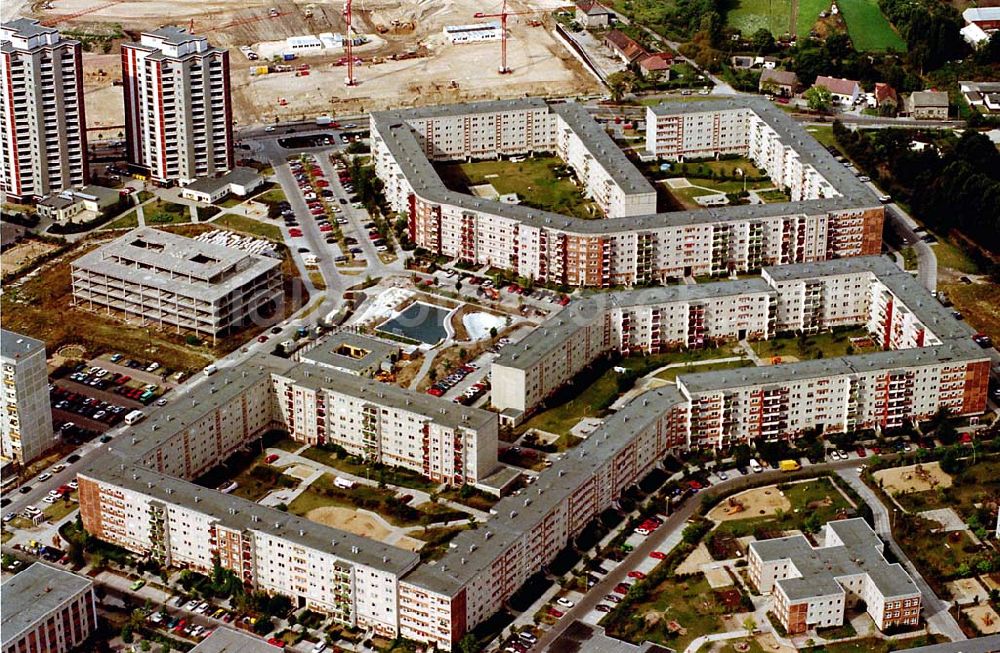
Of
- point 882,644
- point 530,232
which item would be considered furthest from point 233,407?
point 882,644

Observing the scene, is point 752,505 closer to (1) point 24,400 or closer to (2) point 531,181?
(1) point 24,400

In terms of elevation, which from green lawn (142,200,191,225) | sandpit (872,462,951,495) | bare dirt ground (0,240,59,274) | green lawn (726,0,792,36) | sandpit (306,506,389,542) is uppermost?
green lawn (726,0,792,36)

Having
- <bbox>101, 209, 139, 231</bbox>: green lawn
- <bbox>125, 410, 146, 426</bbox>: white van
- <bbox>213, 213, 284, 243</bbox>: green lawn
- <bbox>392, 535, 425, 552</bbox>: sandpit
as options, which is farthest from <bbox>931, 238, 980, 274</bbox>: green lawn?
<bbox>101, 209, 139, 231</bbox>: green lawn

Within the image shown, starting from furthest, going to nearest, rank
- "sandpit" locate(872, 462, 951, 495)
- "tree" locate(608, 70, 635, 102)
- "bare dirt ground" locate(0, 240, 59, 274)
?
1. "tree" locate(608, 70, 635, 102)
2. "bare dirt ground" locate(0, 240, 59, 274)
3. "sandpit" locate(872, 462, 951, 495)

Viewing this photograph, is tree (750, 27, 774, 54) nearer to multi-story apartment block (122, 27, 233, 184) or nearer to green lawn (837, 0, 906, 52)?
green lawn (837, 0, 906, 52)

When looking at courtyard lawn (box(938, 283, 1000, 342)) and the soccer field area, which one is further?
the soccer field area

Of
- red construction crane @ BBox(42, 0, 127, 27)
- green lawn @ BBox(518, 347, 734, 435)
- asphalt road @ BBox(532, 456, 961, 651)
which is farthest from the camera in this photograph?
red construction crane @ BBox(42, 0, 127, 27)
